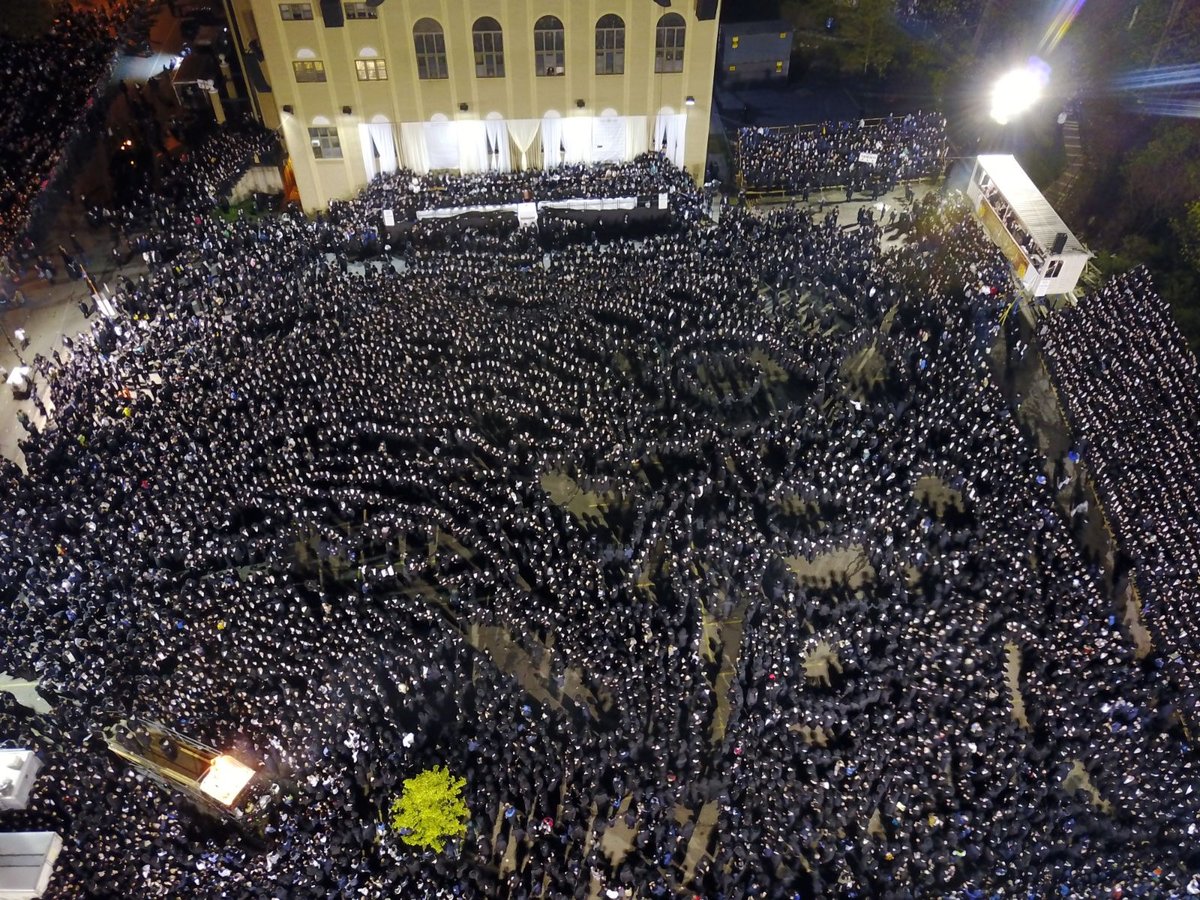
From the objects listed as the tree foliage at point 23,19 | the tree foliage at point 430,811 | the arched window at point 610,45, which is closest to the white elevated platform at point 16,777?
the tree foliage at point 430,811

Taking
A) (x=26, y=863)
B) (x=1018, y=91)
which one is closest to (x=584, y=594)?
(x=26, y=863)

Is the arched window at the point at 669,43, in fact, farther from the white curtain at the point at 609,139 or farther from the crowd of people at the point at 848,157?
the crowd of people at the point at 848,157

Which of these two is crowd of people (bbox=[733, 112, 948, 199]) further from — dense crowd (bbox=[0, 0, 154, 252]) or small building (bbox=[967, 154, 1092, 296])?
dense crowd (bbox=[0, 0, 154, 252])

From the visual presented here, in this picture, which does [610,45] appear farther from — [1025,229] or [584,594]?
[584,594]

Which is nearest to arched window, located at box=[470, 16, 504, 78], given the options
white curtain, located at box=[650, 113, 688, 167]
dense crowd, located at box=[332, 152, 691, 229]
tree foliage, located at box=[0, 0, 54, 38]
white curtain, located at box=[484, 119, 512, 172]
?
white curtain, located at box=[484, 119, 512, 172]

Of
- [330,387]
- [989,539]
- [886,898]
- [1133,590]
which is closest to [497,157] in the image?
[330,387]
